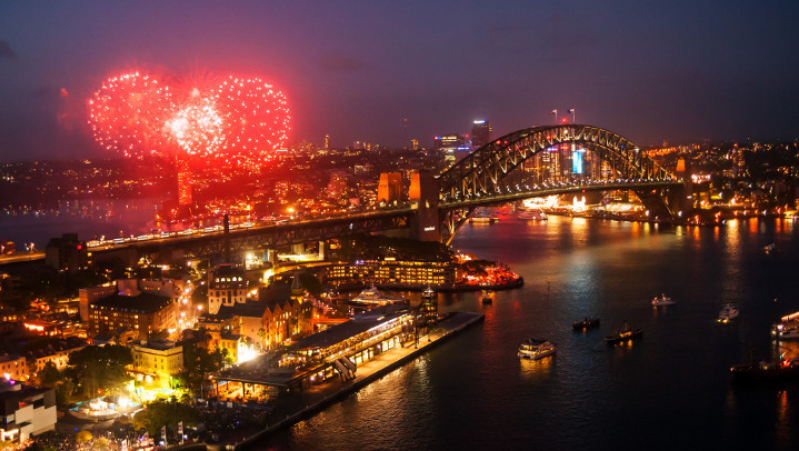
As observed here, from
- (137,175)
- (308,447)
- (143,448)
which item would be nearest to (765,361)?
(308,447)

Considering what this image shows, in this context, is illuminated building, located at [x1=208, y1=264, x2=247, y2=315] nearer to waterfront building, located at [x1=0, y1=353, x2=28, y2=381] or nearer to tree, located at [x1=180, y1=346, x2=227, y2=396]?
tree, located at [x1=180, y1=346, x2=227, y2=396]

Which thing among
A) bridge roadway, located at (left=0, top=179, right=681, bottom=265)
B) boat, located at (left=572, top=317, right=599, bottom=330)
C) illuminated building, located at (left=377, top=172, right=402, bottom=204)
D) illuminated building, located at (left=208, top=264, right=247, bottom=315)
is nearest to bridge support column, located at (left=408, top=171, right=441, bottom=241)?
bridge roadway, located at (left=0, top=179, right=681, bottom=265)

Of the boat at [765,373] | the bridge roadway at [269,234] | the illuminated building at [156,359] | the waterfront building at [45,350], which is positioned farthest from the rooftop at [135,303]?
the boat at [765,373]

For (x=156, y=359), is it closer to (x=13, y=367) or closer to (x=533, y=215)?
(x=13, y=367)

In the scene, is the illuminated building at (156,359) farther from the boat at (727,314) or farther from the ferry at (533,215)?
the ferry at (533,215)

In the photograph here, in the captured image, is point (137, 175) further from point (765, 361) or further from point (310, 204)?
point (765, 361)

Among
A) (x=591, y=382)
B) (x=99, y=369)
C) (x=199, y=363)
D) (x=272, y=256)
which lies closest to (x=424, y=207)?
(x=272, y=256)
